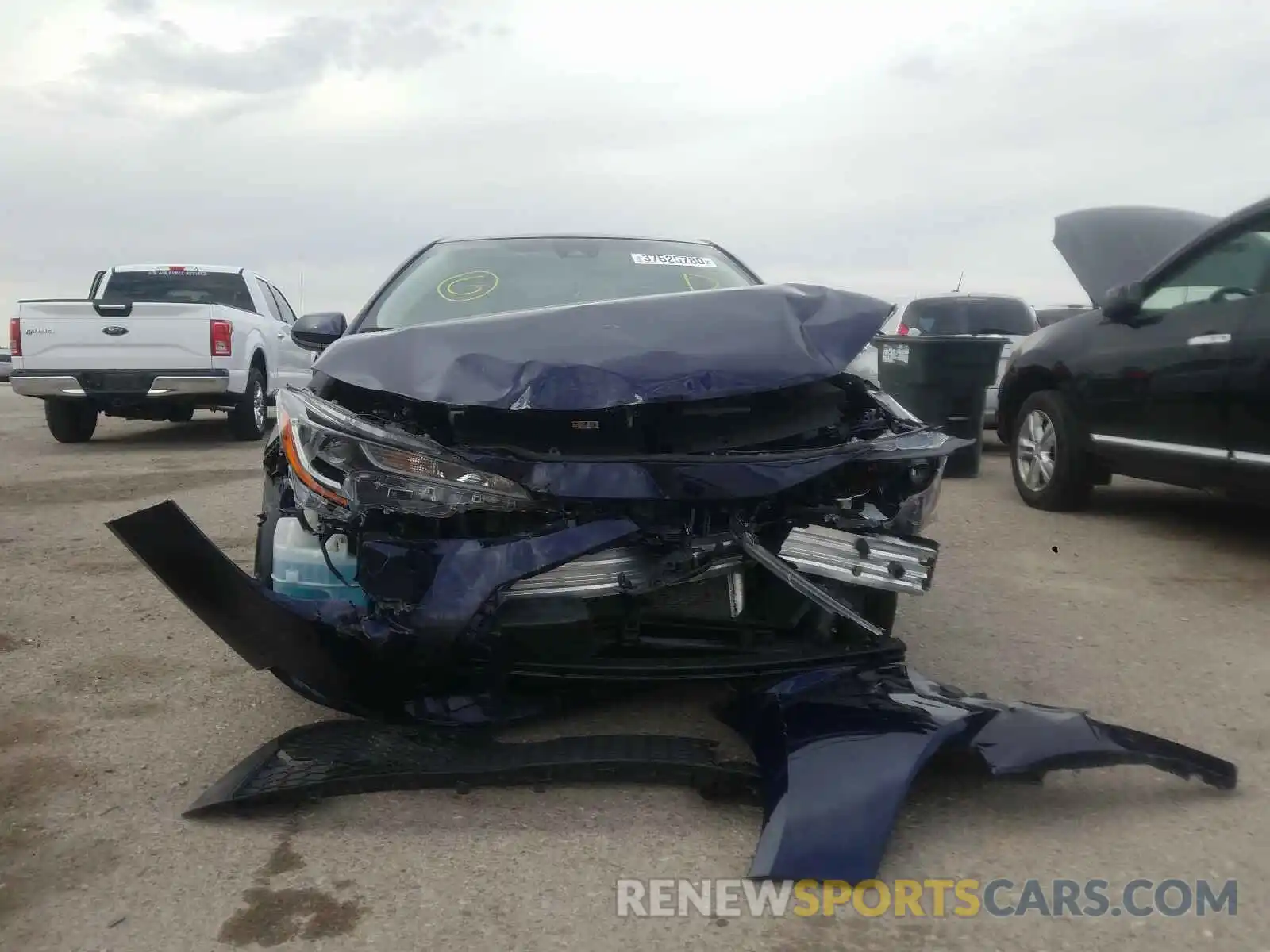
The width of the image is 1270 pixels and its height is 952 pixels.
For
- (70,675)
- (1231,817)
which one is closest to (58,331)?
(70,675)

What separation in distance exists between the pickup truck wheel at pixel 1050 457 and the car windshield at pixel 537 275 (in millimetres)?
2799

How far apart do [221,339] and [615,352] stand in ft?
30.2

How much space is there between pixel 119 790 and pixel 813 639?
6.46 ft

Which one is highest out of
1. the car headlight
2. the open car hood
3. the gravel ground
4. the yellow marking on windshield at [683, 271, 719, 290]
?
the open car hood

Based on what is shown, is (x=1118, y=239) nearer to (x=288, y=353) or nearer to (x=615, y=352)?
(x=615, y=352)

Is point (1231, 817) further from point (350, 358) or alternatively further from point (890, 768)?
point (350, 358)

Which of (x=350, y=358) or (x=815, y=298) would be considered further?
(x=815, y=298)

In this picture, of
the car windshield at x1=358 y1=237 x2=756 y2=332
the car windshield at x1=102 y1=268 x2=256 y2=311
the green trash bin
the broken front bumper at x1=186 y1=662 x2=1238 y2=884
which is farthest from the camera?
the car windshield at x1=102 y1=268 x2=256 y2=311

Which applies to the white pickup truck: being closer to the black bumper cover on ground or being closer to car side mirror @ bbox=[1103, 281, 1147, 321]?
car side mirror @ bbox=[1103, 281, 1147, 321]

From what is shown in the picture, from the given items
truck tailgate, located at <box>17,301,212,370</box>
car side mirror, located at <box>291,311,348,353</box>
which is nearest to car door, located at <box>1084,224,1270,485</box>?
car side mirror, located at <box>291,311,348,353</box>

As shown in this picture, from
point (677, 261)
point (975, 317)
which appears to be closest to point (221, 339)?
point (677, 261)

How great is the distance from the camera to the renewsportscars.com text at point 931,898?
2.48 meters

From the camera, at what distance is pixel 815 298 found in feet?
11.5

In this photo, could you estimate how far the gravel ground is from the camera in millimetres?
2420
